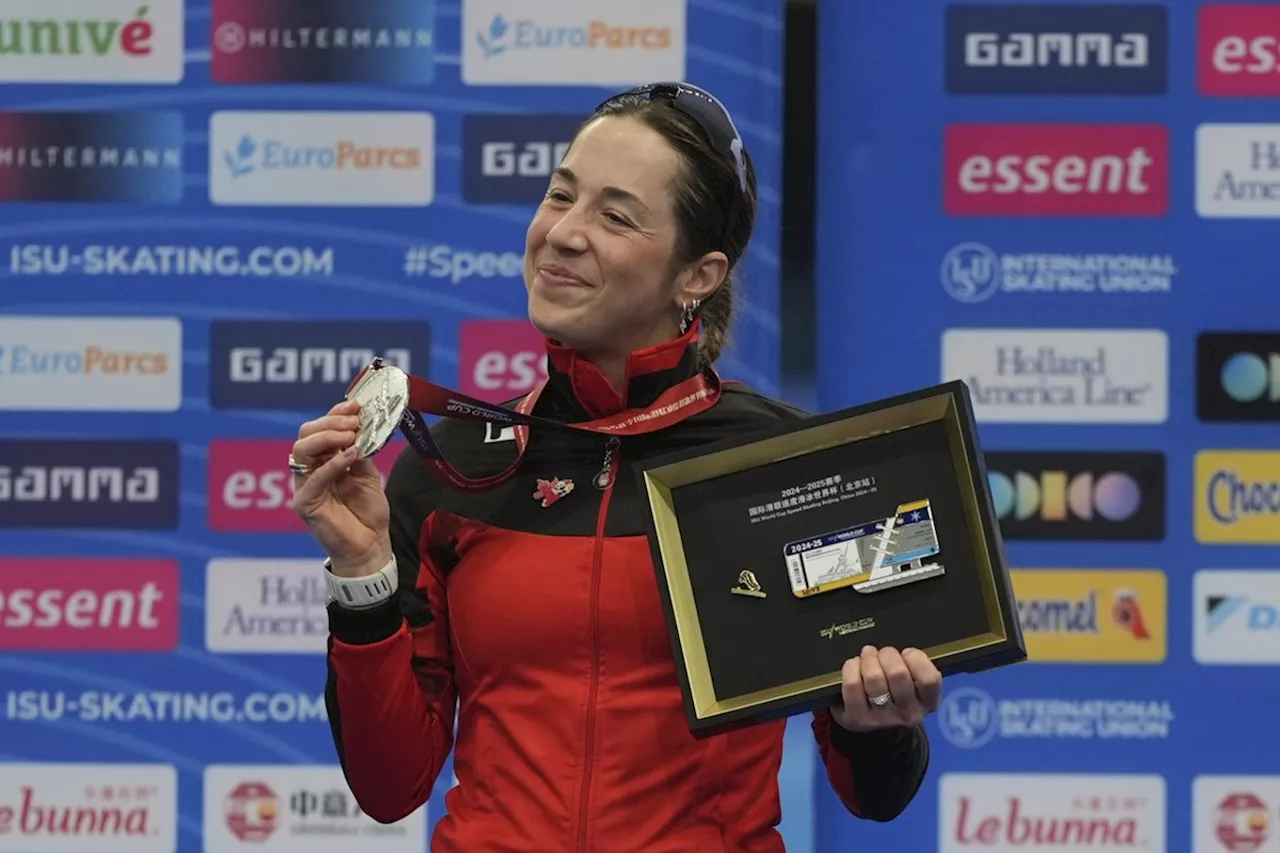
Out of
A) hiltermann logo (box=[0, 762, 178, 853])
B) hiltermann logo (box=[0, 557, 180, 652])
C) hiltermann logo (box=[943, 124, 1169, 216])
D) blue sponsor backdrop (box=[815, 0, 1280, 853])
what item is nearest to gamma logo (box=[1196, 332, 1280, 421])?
blue sponsor backdrop (box=[815, 0, 1280, 853])

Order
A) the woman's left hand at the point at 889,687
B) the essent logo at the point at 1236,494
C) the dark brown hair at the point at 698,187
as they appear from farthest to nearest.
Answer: the essent logo at the point at 1236,494 < the dark brown hair at the point at 698,187 < the woman's left hand at the point at 889,687

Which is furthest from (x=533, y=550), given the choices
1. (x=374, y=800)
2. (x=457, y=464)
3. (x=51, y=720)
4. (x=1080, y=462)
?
(x=51, y=720)

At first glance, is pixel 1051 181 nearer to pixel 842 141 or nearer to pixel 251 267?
pixel 842 141

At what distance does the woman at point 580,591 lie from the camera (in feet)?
4.46

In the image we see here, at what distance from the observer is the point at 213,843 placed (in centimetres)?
278

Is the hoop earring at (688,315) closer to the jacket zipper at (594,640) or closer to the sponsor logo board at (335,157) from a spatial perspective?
→ the jacket zipper at (594,640)

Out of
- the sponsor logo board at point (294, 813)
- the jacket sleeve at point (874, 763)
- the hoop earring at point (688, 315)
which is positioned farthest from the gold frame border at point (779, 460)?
the sponsor logo board at point (294, 813)

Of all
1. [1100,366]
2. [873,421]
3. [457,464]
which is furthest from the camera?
[1100,366]

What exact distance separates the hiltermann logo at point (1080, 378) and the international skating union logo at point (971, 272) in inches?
3.7

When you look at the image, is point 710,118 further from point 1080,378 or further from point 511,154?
point 1080,378

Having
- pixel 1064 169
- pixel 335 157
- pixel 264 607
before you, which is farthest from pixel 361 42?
pixel 1064 169

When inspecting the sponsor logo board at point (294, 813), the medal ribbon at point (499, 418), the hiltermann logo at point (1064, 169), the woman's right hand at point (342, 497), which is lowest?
the sponsor logo board at point (294, 813)

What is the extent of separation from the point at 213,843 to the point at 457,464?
1574 mm

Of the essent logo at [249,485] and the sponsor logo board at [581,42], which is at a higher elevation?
the sponsor logo board at [581,42]
